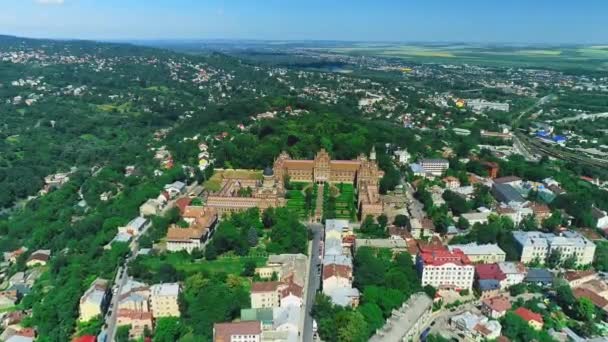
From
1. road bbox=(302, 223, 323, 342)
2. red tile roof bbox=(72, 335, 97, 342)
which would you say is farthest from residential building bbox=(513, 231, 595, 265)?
red tile roof bbox=(72, 335, 97, 342)

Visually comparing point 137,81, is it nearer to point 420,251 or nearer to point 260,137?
point 260,137

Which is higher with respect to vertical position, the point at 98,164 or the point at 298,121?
the point at 298,121

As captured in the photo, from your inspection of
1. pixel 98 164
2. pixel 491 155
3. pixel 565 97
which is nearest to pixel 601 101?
pixel 565 97

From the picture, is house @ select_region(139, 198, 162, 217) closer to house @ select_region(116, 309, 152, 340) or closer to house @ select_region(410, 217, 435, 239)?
house @ select_region(116, 309, 152, 340)

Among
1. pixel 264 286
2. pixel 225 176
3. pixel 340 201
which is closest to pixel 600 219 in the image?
pixel 340 201

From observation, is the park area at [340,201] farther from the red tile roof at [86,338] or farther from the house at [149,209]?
the red tile roof at [86,338]

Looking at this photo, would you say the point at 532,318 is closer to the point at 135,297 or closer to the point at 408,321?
the point at 408,321
